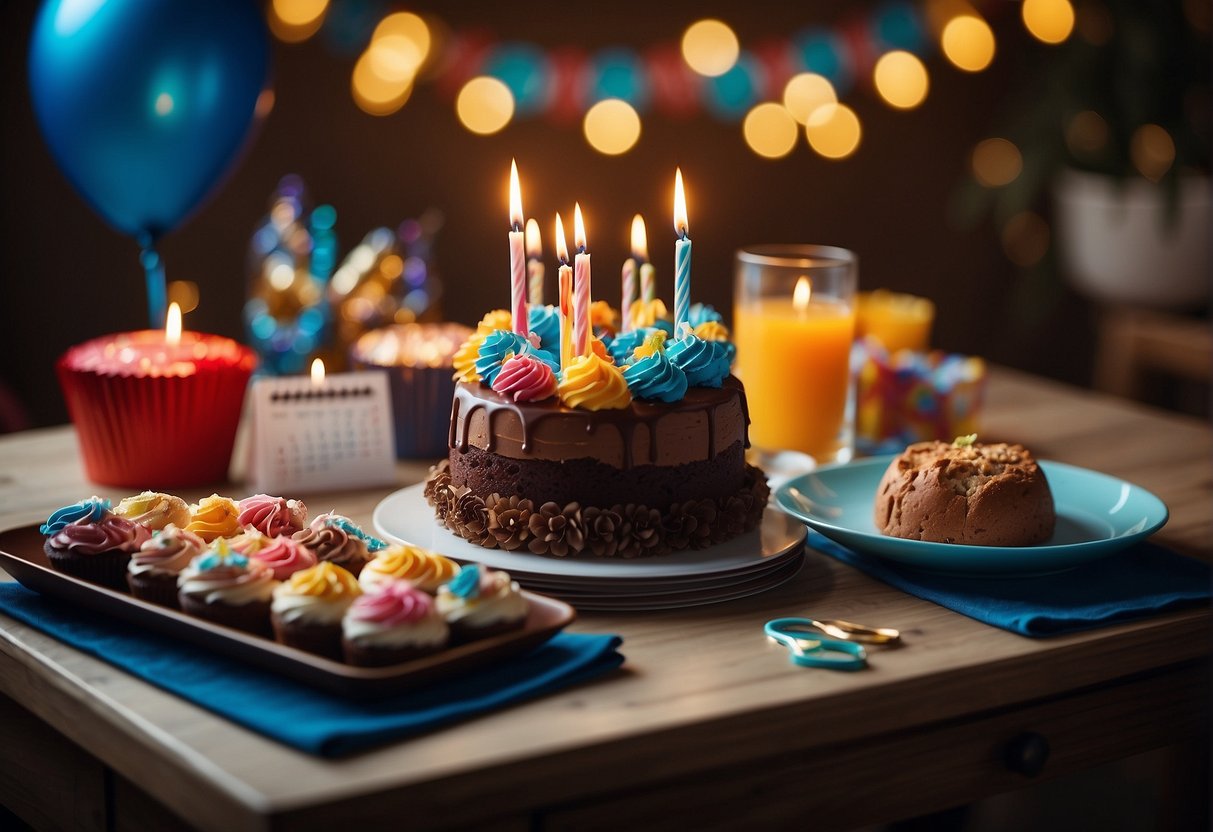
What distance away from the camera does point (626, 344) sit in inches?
49.7

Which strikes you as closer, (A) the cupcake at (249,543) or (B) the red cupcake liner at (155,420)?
(A) the cupcake at (249,543)

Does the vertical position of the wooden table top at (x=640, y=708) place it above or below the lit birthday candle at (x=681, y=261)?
below

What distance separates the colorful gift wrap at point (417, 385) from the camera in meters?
1.59

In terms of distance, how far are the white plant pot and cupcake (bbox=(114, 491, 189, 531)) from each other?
2578 mm

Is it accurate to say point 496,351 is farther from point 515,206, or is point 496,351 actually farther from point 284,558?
point 284,558

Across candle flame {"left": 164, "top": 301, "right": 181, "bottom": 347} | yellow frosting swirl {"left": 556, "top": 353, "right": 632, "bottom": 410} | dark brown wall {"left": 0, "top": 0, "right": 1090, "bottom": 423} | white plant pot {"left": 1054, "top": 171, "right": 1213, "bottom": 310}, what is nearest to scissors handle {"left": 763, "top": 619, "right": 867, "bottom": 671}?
yellow frosting swirl {"left": 556, "top": 353, "right": 632, "bottom": 410}

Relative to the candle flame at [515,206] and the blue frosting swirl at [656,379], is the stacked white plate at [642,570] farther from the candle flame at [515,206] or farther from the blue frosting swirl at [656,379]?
the candle flame at [515,206]

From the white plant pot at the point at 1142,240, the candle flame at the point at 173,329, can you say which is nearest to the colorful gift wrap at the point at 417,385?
the candle flame at the point at 173,329

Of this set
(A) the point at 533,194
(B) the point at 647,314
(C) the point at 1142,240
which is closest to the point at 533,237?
(B) the point at 647,314

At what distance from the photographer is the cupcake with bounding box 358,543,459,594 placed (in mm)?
964

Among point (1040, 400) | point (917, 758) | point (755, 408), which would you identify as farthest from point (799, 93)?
point (917, 758)

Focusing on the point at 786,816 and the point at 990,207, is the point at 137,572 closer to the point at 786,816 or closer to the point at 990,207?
the point at 786,816

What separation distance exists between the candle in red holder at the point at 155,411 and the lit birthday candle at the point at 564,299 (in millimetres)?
478

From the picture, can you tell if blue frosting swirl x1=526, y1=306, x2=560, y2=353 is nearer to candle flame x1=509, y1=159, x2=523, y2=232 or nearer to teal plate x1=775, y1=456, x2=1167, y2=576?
candle flame x1=509, y1=159, x2=523, y2=232
